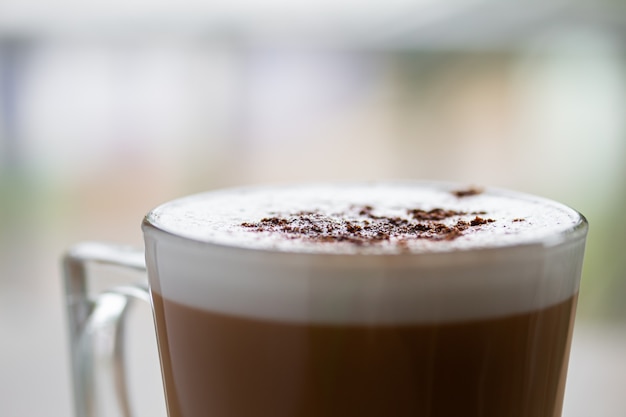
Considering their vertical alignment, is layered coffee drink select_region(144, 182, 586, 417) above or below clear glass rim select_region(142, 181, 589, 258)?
below

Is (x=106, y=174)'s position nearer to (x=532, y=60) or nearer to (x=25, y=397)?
(x=25, y=397)

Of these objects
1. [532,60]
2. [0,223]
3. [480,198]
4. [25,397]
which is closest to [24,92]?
[0,223]

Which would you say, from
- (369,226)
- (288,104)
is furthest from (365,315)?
(288,104)

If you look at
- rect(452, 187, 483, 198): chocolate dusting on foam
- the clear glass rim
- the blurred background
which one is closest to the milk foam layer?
the clear glass rim

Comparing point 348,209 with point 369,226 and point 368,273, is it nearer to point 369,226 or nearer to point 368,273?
point 369,226

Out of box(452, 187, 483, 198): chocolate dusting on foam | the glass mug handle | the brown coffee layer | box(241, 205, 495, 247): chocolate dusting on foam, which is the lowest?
the glass mug handle

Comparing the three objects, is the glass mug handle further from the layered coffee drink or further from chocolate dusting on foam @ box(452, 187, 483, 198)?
chocolate dusting on foam @ box(452, 187, 483, 198)

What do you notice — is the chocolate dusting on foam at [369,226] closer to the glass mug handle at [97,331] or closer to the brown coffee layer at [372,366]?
the brown coffee layer at [372,366]
